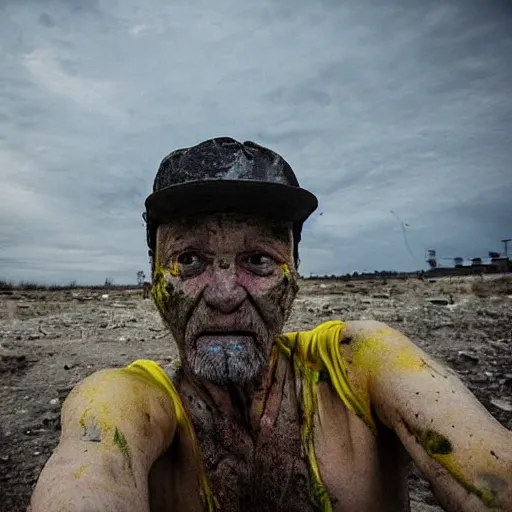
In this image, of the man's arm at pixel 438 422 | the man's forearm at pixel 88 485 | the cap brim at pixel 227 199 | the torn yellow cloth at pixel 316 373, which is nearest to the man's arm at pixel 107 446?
the man's forearm at pixel 88 485

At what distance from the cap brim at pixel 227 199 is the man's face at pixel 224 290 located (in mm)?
43

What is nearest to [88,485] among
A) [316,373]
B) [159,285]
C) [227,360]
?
[227,360]

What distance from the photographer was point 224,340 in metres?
1.81

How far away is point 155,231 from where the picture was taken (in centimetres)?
218

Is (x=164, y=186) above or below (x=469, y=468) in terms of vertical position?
above

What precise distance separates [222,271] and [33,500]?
3.05 ft

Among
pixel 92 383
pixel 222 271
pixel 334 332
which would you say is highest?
pixel 222 271

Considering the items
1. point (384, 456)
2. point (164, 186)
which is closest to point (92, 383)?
point (164, 186)

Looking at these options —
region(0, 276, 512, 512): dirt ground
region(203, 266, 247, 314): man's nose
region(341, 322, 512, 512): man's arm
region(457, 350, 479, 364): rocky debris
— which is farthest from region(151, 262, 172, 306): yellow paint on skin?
region(457, 350, 479, 364): rocky debris

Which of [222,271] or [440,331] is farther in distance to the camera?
[440,331]

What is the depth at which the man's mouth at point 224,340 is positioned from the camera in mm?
1794

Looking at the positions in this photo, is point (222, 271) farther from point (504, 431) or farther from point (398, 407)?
point (504, 431)

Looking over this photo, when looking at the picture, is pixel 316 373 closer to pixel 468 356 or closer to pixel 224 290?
pixel 224 290

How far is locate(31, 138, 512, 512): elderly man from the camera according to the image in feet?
5.40
